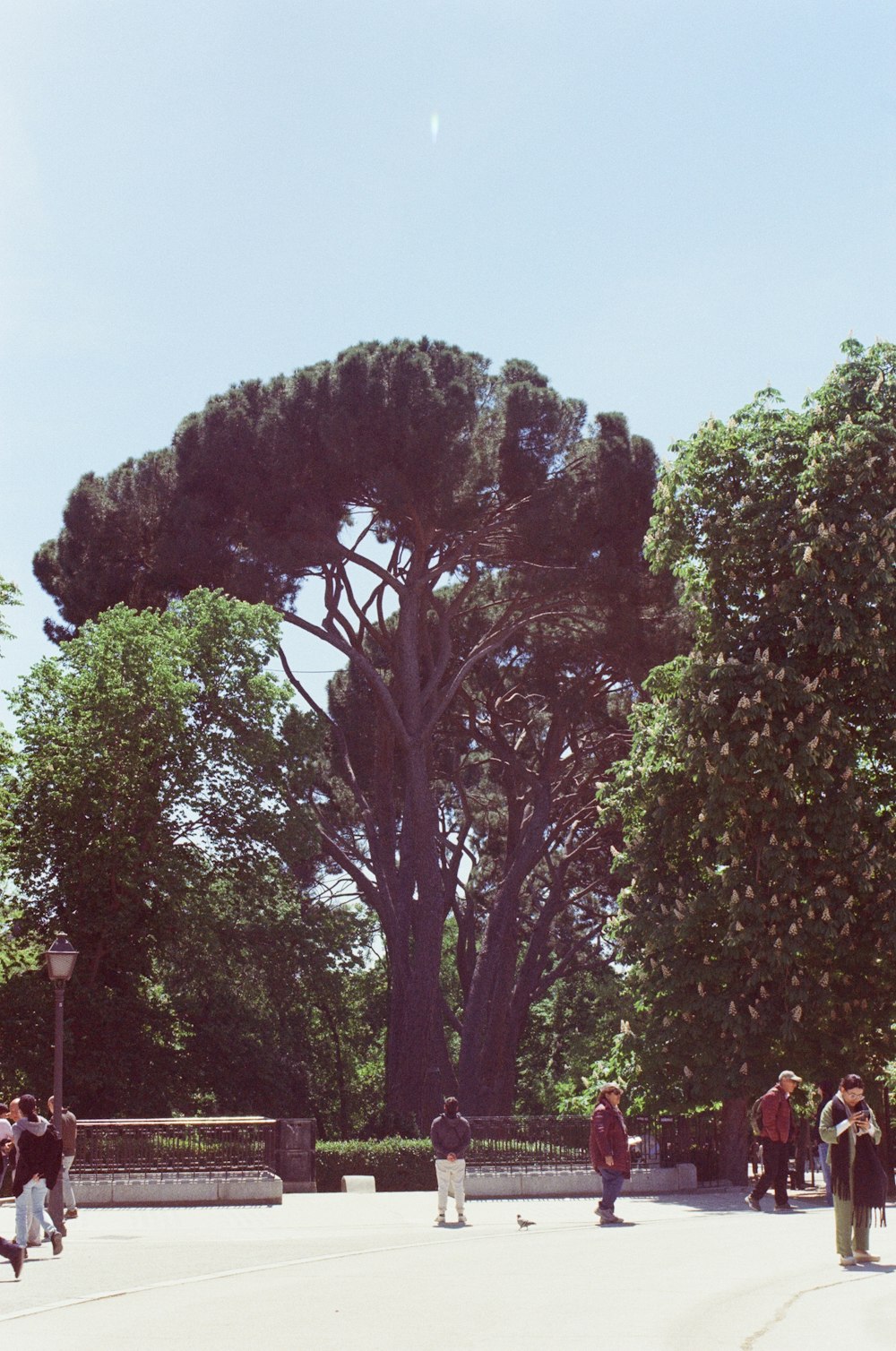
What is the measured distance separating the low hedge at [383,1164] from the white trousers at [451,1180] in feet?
38.2

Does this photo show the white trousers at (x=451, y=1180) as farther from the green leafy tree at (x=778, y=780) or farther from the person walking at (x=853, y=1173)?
the person walking at (x=853, y=1173)

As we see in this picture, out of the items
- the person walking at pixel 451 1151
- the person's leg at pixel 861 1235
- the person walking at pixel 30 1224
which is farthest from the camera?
the person walking at pixel 451 1151

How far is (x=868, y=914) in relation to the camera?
23.7m

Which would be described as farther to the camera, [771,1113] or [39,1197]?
[771,1113]

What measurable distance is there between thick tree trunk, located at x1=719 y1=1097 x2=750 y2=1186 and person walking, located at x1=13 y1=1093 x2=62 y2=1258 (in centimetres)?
1238

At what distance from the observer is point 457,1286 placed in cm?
1129

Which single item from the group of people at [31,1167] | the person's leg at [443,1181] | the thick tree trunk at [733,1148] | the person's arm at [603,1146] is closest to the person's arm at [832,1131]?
the person's arm at [603,1146]

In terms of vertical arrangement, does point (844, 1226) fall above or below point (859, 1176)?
below

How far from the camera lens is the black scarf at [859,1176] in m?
12.1

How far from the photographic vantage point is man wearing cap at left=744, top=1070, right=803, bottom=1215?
58.5 feet

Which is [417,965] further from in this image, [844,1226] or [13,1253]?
[844,1226]

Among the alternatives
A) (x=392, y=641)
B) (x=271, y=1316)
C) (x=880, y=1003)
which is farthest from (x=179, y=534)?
(x=271, y=1316)

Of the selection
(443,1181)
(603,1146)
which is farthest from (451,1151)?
(603,1146)

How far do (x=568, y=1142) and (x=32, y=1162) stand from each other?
11.9 meters
